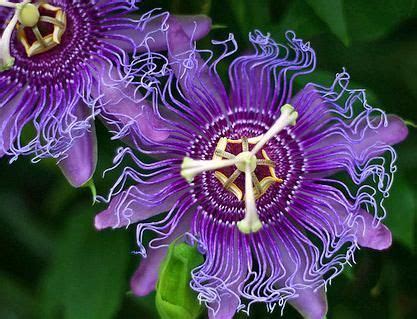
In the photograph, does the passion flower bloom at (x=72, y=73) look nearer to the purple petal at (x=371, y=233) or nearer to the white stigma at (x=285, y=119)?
the white stigma at (x=285, y=119)

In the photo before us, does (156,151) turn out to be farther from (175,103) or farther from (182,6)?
(182,6)

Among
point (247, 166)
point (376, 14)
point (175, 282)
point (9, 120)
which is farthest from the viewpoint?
point (376, 14)

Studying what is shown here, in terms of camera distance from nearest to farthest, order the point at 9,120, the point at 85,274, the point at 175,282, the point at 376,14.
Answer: the point at 175,282 < the point at 9,120 < the point at 376,14 < the point at 85,274

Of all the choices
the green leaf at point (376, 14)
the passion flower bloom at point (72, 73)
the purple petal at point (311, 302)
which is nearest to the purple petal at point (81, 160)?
the passion flower bloom at point (72, 73)

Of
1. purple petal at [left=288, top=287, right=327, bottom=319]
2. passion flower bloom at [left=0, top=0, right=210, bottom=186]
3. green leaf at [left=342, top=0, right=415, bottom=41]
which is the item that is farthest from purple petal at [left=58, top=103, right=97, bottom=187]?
green leaf at [left=342, top=0, right=415, bottom=41]

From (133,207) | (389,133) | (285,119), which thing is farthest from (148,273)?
(389,133)

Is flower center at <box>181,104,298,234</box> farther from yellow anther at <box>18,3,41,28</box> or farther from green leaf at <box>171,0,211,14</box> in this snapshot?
yellow anther at <box>18,3,41,28</box>

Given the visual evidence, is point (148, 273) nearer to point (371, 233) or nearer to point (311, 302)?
point (311, 302)

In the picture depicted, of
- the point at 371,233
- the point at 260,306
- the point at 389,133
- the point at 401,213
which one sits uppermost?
the point at 389,133
